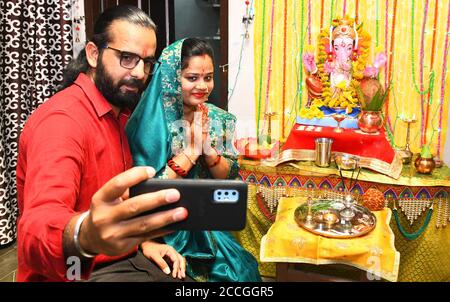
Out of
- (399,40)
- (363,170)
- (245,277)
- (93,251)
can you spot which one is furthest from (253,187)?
(93,251)

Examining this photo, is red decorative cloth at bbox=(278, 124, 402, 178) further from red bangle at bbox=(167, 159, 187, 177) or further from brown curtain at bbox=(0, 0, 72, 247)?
brown curtain at bbox=(0, 0, 72, 247)

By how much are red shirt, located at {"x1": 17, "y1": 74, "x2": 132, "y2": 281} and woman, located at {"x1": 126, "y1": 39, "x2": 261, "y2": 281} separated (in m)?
0.08

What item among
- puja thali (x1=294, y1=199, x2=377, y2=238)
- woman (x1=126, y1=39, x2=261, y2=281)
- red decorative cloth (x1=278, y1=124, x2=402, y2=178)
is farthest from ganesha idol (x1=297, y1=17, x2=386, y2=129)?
woman (x1=126, y1=39, x2=261, y2=281)

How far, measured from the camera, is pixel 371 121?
2.52 meters

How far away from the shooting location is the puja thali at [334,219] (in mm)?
1872

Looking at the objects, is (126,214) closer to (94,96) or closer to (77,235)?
(77,235)

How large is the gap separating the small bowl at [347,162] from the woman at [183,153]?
91 centimetres

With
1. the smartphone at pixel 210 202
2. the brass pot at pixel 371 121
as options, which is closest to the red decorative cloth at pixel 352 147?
the brass pot at pixel 371 121

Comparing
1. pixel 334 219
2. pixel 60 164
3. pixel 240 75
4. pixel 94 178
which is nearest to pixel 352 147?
pixel 334 219

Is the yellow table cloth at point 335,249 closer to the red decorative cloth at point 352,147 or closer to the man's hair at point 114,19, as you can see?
the red decorative cloth at point 352,147

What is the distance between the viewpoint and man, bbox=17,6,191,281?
70 centimetres

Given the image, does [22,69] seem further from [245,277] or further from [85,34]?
[245,277]

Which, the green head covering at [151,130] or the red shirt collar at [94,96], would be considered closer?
the red shirt collar at [94,96]

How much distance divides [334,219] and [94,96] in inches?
47.4
